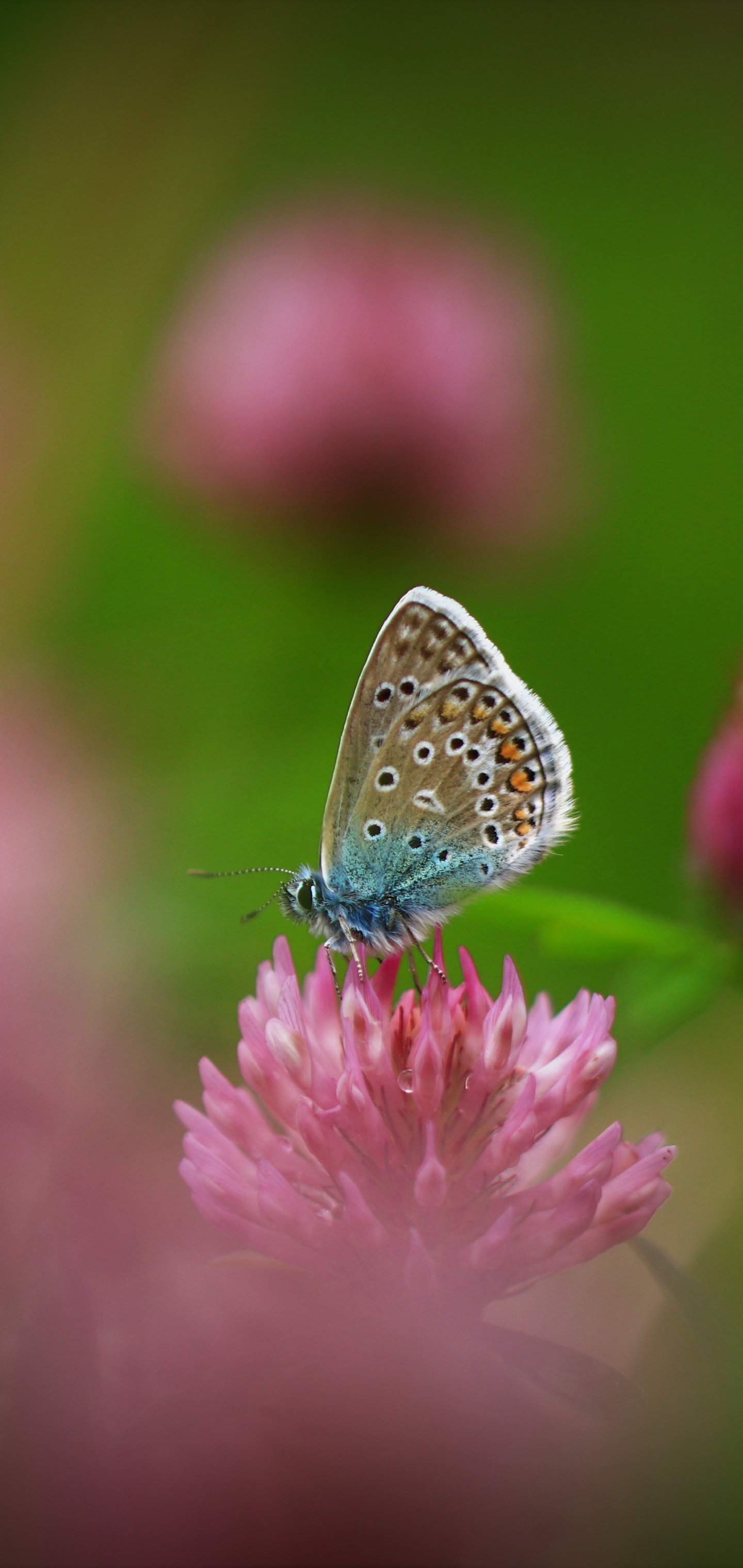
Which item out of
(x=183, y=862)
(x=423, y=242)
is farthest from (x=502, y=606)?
(x=183, y=862)

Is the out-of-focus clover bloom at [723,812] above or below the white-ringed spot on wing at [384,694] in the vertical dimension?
below

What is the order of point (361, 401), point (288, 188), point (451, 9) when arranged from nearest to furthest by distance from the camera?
point (361, 401) < point (288, 188) < point (451, 9)

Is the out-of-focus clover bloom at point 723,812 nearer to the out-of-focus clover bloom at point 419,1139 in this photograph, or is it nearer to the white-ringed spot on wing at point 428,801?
the white-ringed spot on wing at point 428,801

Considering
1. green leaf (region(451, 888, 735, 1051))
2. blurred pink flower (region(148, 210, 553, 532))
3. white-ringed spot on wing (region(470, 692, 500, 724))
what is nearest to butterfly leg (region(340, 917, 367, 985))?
green leaf (region(451, 888, 735, 1051))

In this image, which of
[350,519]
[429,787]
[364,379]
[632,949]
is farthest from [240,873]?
[364,379]

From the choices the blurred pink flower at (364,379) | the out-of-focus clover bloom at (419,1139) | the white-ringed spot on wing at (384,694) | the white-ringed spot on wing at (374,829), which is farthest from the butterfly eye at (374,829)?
the blurred pink flower at (364,379)

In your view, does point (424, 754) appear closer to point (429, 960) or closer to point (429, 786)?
point (429, 786)

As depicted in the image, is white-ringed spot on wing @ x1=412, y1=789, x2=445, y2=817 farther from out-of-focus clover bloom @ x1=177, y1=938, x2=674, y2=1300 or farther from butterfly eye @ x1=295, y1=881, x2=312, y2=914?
out-of-focus clover bloom @ x1=177, y1=938, x2=674, y2=1300

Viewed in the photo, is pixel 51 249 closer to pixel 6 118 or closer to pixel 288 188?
pixel 6 118

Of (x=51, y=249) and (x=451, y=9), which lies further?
(x=451, y=9)
